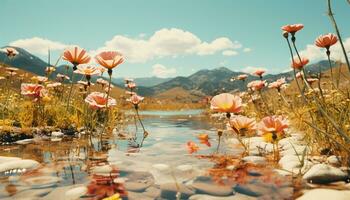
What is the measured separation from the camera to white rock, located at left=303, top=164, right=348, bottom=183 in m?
3.00

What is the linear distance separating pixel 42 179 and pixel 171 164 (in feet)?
4.63

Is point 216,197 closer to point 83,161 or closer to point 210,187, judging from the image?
point 210,187

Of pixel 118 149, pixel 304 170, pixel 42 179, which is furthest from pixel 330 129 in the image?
pixel 42 179

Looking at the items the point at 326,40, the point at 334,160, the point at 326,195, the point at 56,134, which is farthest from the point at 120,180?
the point at 56,134

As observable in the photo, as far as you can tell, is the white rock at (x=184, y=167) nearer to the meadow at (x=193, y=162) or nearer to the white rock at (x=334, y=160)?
the meadow at (x=193, y=162)

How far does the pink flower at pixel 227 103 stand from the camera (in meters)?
3.55

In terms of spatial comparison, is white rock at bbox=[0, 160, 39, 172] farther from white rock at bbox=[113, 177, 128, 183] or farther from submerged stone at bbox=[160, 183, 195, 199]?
submerged stone at bbox=[160, 183, 195, 199]

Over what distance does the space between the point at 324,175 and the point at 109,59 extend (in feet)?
8.52

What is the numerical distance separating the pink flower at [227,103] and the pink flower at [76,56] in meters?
1.79

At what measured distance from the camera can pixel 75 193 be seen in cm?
254

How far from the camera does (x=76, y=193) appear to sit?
2.54 m

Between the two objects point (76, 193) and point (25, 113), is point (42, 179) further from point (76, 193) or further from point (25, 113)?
point (25, 113)

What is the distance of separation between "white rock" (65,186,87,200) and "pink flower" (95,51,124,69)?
1602mm

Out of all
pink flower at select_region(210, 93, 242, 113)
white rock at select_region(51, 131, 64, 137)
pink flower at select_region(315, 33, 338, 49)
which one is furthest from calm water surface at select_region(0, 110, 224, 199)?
pink flower at select_region(315, 33, 338, 49)
